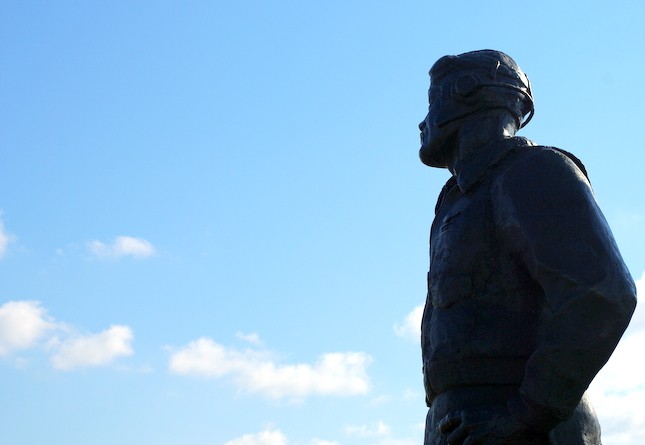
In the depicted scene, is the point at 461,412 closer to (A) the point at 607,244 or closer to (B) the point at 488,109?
(A) the point at 607,244

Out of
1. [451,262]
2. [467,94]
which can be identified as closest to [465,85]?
[467,94]

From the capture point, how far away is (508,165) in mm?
5316

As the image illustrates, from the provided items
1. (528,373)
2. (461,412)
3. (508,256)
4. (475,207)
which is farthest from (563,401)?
(475,207)

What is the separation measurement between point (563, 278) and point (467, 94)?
4.60ft

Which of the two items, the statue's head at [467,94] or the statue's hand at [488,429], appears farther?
the statue's head at [467,94]

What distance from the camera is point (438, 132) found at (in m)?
5.71

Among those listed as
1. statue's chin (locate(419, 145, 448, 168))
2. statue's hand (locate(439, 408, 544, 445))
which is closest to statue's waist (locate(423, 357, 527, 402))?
statue's hand (locate(439, 408, 544, 445))

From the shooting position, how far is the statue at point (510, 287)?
15.0ft

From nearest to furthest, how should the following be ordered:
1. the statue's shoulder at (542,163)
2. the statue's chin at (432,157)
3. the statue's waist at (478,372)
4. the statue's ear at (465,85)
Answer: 1. the statue's waist at (478,372)
2. the statue's shoulder at (542,163)
3. the statue's ear at (465,85)
4. the statue's chin at (432,157)

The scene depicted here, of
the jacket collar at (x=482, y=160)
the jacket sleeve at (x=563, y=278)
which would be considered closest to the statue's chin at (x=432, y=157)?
the jacket collar at (x=482, y=160)

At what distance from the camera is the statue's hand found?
182 inches

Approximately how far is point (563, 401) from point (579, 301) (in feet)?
1.50

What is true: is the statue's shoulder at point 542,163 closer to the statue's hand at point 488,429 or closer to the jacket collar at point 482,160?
the jacket collar at point 482,160

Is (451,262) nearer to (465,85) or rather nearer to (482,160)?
(482,160)
